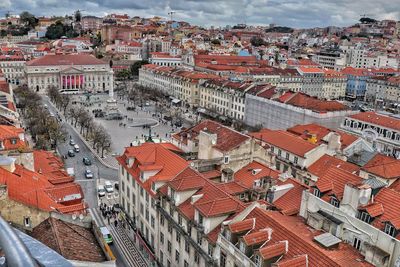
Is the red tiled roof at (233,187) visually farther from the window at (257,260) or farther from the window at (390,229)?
the window at (390,229)

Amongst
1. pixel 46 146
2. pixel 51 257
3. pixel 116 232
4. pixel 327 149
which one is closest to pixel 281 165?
pixel 327 149

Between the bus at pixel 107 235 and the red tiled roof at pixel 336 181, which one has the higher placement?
the red tiled roof at pixel 336 181

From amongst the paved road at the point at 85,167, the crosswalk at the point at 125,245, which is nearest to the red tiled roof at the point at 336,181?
the crosswalk at the point at 125,245

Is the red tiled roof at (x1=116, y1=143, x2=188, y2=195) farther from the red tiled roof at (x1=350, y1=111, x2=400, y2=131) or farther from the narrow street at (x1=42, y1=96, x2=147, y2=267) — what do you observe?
the red tiled roof at (x1=350, y1=111, x2=400, y2=131)

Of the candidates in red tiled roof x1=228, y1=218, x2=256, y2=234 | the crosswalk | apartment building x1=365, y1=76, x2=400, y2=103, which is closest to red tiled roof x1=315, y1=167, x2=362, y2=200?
red tiled roof x1=228, y1=218, x2=256, y2=234

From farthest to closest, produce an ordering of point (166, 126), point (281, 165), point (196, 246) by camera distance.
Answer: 1. point (166, 126)
2. point (281, 165)
3. point (196, 246)

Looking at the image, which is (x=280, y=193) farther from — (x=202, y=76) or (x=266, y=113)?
(x=202, y=76)

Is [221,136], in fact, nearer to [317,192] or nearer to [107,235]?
[107,235]
